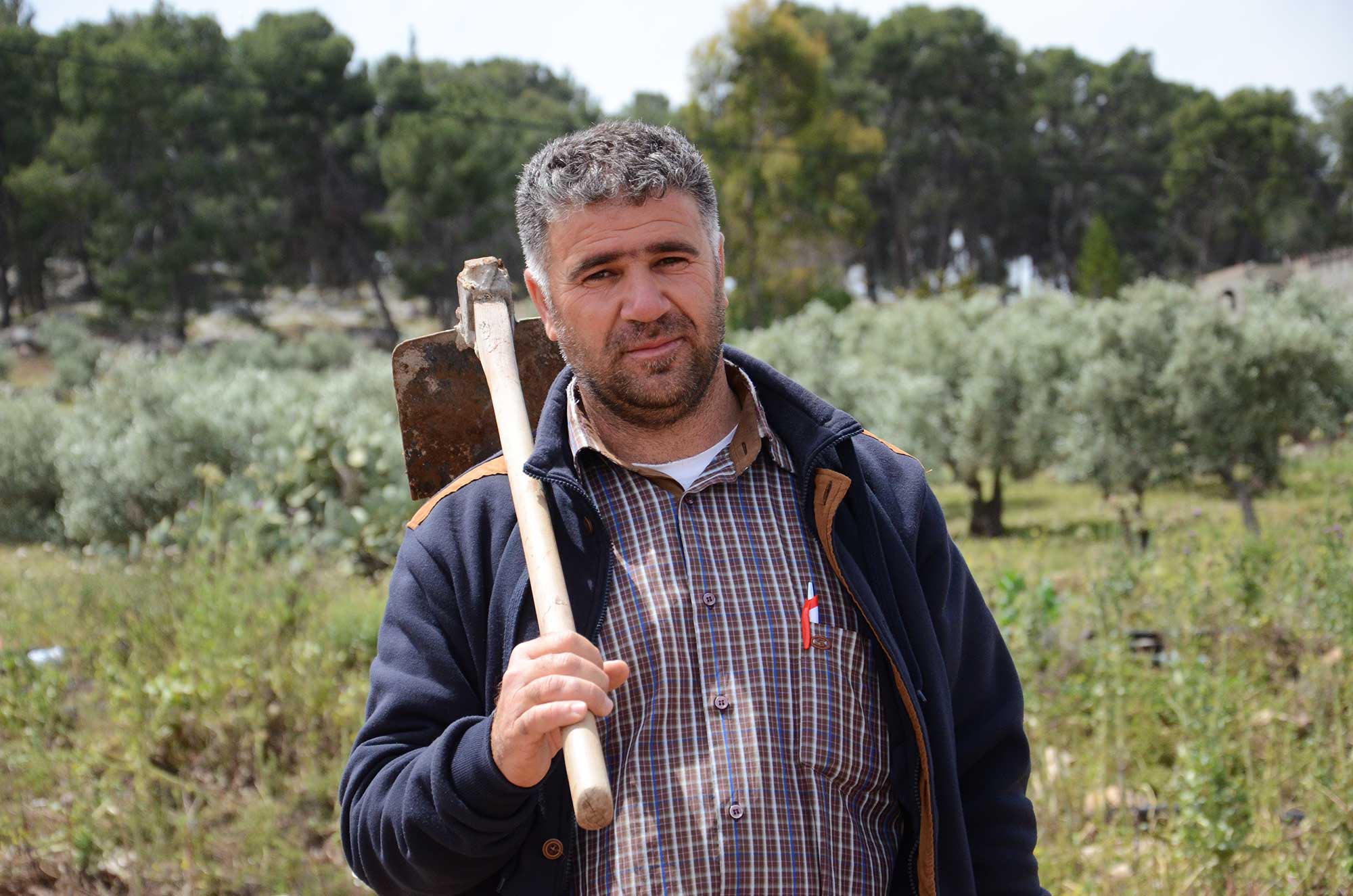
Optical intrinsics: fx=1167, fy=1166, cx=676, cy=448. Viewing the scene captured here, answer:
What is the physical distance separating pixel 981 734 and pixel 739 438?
614mm

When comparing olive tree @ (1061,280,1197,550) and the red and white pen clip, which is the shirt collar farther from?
olive tree @ (1061,280,1197,550)

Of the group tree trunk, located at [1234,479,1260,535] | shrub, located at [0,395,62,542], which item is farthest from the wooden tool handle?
shrub, located at [0,395,62,542]

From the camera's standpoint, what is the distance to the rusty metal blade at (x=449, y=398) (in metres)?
2.24

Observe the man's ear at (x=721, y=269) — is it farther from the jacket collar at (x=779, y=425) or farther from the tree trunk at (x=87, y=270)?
the tree trunk at (x=87, y=270)

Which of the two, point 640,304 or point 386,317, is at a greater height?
point 386,317

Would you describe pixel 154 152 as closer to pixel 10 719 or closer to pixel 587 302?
pixel 10 719

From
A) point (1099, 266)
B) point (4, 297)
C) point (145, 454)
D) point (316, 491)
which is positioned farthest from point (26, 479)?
point (1099, 266)

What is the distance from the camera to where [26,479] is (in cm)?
1116

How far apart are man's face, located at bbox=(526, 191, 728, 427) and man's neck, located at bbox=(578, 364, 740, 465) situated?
0.04m

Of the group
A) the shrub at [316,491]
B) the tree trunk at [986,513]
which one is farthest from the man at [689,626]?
the tree trunk at [986,513]

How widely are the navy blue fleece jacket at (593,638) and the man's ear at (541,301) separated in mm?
90

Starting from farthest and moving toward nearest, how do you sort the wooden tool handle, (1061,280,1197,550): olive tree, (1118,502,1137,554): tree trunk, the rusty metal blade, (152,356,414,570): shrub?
(1061,280,1197,550): olive tree → (152,356,414,570): shrub → (1118,502,1137,554): tree trunk → the rusty metal blade → the wooden tool handle

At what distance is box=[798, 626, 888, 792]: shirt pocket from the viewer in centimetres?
175

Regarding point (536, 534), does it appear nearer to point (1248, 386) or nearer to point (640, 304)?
point (640, 304)
